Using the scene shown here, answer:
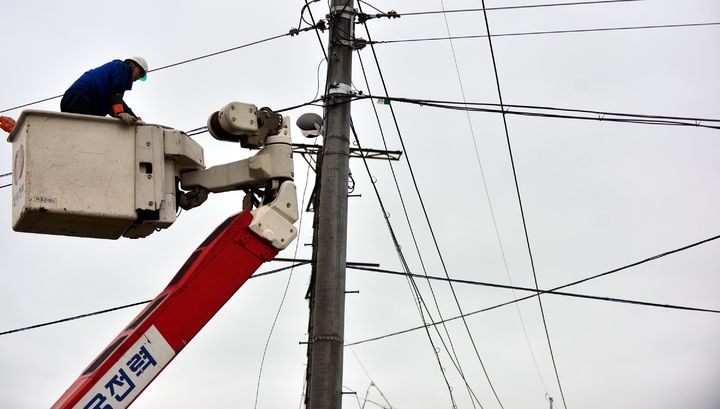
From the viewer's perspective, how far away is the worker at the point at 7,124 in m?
7.27

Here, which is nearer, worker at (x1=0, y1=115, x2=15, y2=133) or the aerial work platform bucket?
the aerial work platform bucket

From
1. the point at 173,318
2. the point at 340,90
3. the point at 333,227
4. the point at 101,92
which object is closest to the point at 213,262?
the point at 173,318

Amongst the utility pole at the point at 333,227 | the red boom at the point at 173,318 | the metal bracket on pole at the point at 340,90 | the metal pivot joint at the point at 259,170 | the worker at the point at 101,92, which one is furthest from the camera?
the metal bracket on pole at the point at 340,90

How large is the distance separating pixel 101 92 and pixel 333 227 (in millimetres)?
3851

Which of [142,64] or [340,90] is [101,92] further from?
[340,90]

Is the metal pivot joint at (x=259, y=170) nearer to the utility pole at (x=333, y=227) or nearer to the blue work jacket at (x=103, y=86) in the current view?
the blue work jacket at (x=103, y=86)

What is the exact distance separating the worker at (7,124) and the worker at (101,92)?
402 millimetres

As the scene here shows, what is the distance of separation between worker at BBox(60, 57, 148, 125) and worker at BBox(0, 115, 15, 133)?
40 cm

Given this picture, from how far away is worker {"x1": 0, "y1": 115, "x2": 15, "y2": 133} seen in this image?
7.27 meters

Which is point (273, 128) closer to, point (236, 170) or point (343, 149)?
point (236, 170)

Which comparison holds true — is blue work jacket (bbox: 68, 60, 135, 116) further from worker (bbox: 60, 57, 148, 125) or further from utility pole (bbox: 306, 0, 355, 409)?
utility pole (bbox: 306, 0, 355, 409)

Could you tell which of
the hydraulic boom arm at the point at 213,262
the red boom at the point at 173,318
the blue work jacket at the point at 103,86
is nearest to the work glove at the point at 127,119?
the blue work jacket at the point at 103,86

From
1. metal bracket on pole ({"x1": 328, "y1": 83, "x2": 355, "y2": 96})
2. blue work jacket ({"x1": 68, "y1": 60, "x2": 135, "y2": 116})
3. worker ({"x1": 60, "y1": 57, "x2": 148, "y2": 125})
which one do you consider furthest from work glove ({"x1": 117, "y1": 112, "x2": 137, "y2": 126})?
metal bracket on pole ({"x1": 328, "y1": 83, "x2": 355, "y2": 96})

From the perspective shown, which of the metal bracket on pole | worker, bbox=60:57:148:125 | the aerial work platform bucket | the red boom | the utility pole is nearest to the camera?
the red boom
